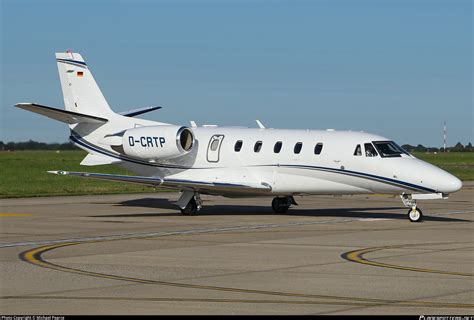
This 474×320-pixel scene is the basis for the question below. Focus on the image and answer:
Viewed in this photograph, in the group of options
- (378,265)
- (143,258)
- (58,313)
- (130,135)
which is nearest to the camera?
(58,313)

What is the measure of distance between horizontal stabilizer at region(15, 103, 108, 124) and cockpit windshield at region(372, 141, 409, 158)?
1080cm

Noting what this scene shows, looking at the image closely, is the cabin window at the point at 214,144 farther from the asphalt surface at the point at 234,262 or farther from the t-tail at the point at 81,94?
the t-tail at the point at 81,94

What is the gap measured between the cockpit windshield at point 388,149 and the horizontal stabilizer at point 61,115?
1080 centimetres

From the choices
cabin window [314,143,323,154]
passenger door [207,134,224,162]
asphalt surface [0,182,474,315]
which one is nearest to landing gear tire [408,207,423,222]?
asphalt surface [0,182,474,315]

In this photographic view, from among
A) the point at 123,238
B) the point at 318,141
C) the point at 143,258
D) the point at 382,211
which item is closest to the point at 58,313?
the point at 143,258

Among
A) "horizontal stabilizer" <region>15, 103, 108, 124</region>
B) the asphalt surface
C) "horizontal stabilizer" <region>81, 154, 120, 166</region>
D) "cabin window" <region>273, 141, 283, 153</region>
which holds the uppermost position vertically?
"horizontal stabilizer" <region>15, 103, 108, 124</region>

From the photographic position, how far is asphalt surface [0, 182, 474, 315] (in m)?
13.1

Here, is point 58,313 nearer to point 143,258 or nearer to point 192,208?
point 143,258

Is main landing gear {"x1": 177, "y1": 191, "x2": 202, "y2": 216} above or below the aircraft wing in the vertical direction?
below

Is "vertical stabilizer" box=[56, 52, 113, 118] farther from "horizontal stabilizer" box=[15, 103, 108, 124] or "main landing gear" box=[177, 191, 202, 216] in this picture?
"main landing gear" box=[177, 191, 202, 216]

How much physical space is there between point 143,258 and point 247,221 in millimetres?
10389

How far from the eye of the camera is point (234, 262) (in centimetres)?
1795

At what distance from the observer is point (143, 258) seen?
61.1 ft

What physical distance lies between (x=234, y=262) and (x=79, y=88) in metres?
18.9
